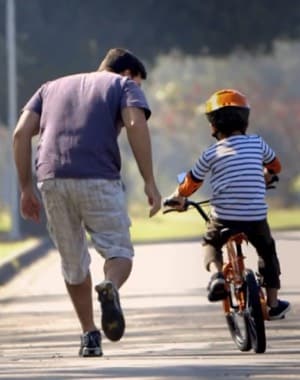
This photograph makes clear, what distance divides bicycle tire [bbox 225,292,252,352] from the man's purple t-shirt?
4.06 ft

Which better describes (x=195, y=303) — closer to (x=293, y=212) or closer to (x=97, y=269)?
(x=97, y=269)

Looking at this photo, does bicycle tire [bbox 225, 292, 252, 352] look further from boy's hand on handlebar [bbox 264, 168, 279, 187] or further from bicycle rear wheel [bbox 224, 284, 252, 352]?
boy's hand on handlebar [bbox 264, 168, 279, 187]

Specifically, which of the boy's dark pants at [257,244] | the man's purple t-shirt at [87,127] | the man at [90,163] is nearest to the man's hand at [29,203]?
the man at [90,163]

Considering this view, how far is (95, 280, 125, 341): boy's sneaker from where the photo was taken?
10.5 metres

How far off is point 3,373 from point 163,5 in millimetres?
30138

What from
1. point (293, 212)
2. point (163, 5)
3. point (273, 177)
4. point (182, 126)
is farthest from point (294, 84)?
point (273, 177)

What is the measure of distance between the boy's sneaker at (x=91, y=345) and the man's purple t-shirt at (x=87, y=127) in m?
0.99

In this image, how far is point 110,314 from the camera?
34.6 feet

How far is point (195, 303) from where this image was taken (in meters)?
17.2

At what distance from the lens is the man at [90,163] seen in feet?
35.9

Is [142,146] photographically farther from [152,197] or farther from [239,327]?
[239,327]

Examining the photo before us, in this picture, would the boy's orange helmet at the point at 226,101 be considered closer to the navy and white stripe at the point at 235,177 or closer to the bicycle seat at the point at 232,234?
the navy and white stripe at the point at 235,177

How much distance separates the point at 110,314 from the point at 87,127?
3.87 feet

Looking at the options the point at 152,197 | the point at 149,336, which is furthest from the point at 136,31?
the point at 152,197
